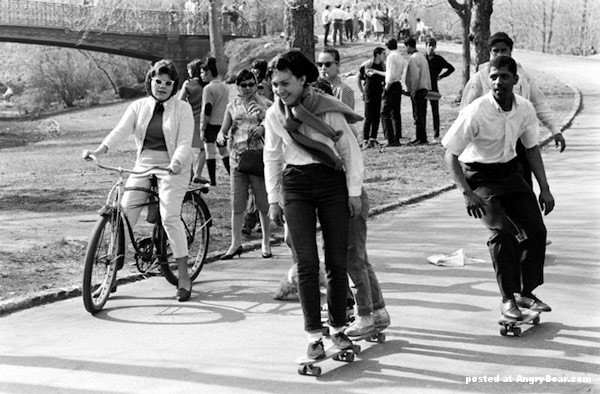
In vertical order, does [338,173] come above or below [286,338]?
above

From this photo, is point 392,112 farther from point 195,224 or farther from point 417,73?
point 195,224

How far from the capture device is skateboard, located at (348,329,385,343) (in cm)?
616

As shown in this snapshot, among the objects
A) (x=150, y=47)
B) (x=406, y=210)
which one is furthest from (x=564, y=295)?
(x=150, y=47)

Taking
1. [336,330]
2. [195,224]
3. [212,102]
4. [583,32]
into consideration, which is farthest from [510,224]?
[583,32]

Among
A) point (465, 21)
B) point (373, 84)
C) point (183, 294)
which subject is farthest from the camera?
point (465, 21)

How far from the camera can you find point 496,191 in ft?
21.4

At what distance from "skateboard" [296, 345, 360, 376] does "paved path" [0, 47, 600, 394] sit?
48 mm

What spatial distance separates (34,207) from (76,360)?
23.8 feet

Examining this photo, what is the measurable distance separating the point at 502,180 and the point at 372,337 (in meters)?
1.31

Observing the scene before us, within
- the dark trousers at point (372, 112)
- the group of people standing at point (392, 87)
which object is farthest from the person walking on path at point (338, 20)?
the dark trousers at point (372, 112)

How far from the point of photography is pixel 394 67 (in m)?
18.0

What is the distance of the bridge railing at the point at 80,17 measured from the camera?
52.2m

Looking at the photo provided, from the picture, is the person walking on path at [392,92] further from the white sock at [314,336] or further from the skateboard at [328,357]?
the white sock at [314,336]

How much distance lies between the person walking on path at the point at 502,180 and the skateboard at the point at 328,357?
1148 millimetres
